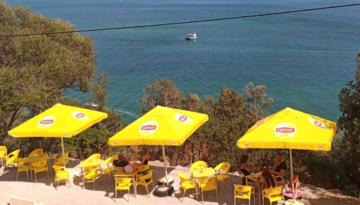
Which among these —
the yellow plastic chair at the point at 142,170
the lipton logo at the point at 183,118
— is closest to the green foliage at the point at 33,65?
the yellow plastic chair at the point at 142,170

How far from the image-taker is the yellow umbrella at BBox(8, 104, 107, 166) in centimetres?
1021

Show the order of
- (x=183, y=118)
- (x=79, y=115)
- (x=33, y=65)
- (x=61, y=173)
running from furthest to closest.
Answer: (x=33, y=65), (x=79, y=115), (x=61, y=173), (x=183, y=118)

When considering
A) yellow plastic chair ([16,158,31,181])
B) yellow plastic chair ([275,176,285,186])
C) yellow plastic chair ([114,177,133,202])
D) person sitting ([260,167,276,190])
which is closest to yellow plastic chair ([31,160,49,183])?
yellow plastic chair ([16,158,31,181])

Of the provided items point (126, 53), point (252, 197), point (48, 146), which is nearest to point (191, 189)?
point (252, 197)

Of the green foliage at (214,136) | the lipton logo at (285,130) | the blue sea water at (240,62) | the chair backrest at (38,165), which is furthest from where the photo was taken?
the blue sea water at (240,62)

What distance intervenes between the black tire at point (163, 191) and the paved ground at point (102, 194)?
0.39 feet

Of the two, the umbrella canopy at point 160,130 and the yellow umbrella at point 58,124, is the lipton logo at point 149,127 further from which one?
the yellow umbrella at point 58,124

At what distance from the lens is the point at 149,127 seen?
9602 mm

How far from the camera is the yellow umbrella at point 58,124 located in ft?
33.5

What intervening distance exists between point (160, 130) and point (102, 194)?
2.90 meters

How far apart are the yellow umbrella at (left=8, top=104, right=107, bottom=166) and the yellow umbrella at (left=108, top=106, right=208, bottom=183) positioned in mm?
1524

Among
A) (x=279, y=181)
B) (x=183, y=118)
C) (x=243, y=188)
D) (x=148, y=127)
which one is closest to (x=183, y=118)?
(x=183, y=118)

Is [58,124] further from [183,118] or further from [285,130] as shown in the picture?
[285,130]

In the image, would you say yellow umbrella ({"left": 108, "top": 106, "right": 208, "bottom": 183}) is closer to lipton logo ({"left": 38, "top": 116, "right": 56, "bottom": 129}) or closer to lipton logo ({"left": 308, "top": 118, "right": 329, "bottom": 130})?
lipton logo ({"left": 38, "top": 116, "right": 56, "bottom": 129})
